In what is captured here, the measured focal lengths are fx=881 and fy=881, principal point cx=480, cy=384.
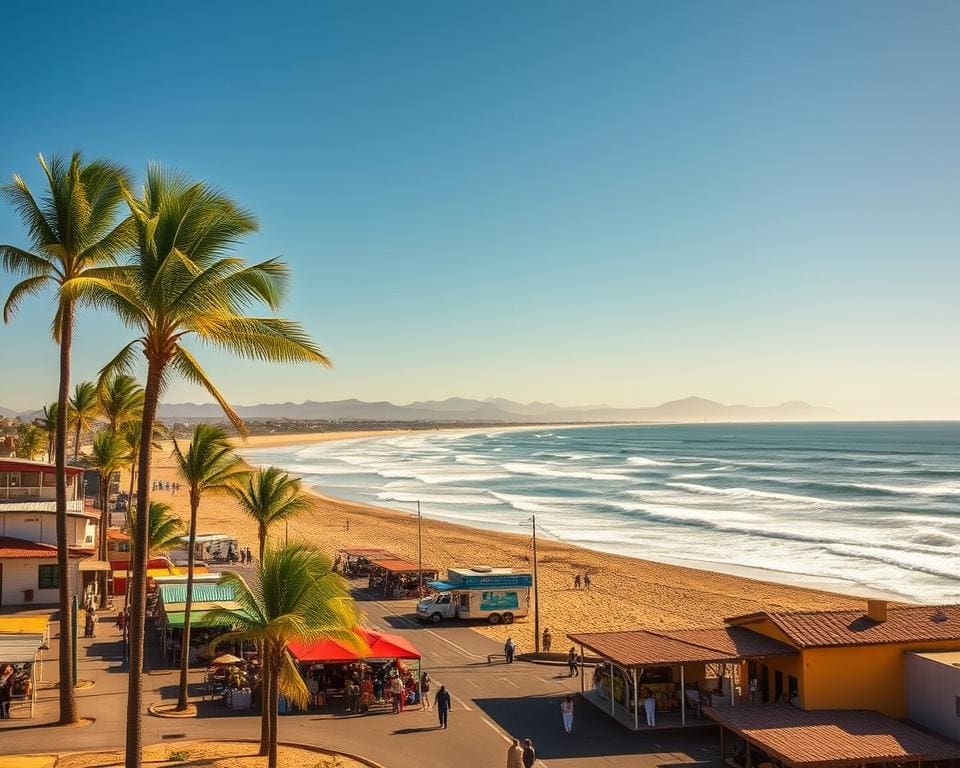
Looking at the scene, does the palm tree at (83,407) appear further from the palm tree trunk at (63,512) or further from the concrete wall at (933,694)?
the concrete wall at (933,694)

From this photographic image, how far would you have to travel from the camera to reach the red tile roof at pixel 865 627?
73.4ft

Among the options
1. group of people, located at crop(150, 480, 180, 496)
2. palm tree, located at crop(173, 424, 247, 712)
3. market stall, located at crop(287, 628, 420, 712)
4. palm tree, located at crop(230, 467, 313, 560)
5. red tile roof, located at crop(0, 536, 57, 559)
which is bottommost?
group of people, located at crop(150, 480, 180, 496)

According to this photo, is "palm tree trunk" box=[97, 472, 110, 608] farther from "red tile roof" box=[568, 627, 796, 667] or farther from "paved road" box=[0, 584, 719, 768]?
"red tile roof" box=[568, 627, 796, 667]

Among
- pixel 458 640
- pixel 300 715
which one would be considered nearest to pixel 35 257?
pixel 300 715

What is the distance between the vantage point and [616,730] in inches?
925

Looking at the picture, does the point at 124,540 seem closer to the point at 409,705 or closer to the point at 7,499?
the point at 7,499

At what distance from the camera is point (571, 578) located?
5112 centimetres

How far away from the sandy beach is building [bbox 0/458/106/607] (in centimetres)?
1765

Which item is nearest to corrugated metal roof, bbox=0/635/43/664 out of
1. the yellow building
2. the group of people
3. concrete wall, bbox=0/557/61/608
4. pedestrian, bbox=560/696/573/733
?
A: concrete wall, bbox=0/557/61/608

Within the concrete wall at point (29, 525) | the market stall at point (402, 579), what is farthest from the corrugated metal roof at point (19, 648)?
the market stall at point (402, 579)

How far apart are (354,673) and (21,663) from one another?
8.90 meters

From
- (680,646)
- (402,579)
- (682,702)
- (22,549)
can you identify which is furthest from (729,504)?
(22,549)

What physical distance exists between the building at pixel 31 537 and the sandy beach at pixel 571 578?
695 inches

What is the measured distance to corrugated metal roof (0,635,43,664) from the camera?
72.2 feet
